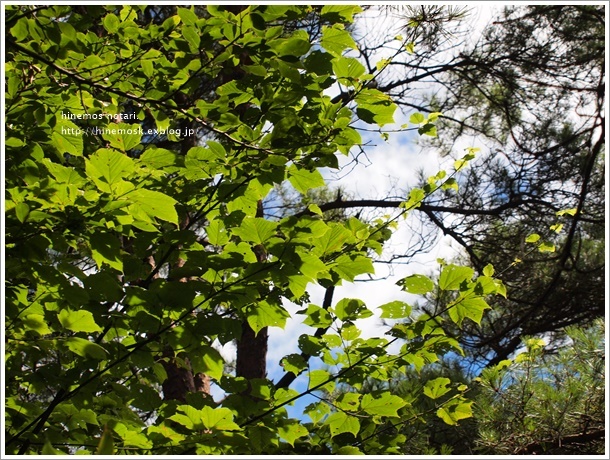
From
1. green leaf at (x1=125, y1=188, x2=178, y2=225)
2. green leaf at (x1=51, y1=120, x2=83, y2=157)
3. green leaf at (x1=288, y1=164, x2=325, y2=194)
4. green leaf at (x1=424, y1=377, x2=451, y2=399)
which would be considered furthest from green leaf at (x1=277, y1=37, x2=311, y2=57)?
green leaf at (x1=424, y1=377, x2=451, y2=399)

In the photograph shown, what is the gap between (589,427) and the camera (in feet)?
10.0

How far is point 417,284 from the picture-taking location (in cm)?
152

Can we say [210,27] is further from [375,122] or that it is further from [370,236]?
[370,236]

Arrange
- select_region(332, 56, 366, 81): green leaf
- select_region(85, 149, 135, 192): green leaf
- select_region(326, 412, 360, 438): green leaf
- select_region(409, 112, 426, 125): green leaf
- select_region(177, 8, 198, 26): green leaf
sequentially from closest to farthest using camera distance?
1. select_region(85, 149, 135, 192): green leaf
2. select_region(177, 8, 198, 26): green leaf
3. select_region(332, 56, 366, 81): green leaf
4. select_region(326, 412, 360, 438): green leaf
5. select_region(409, 112, 426, 125): green leaf

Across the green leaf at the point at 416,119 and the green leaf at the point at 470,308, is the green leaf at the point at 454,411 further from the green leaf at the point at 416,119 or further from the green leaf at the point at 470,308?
the green leaf at the point at 416,119

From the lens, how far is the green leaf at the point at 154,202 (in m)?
1.23

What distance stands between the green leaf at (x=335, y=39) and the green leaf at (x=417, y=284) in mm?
679

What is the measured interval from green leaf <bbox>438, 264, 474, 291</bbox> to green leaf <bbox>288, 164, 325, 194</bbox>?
44cm

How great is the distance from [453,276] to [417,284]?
11 centimetres

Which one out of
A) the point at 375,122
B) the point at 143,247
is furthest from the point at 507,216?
the point at 143,247

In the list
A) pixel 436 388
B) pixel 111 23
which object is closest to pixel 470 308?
pixel 436 388

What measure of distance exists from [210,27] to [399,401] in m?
1.14

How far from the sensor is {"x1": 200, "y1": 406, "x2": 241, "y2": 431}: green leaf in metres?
1.24

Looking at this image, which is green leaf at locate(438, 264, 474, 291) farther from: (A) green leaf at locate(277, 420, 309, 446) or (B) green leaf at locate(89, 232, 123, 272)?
(B) green leaf at locate(89, 232, 123, 272)
